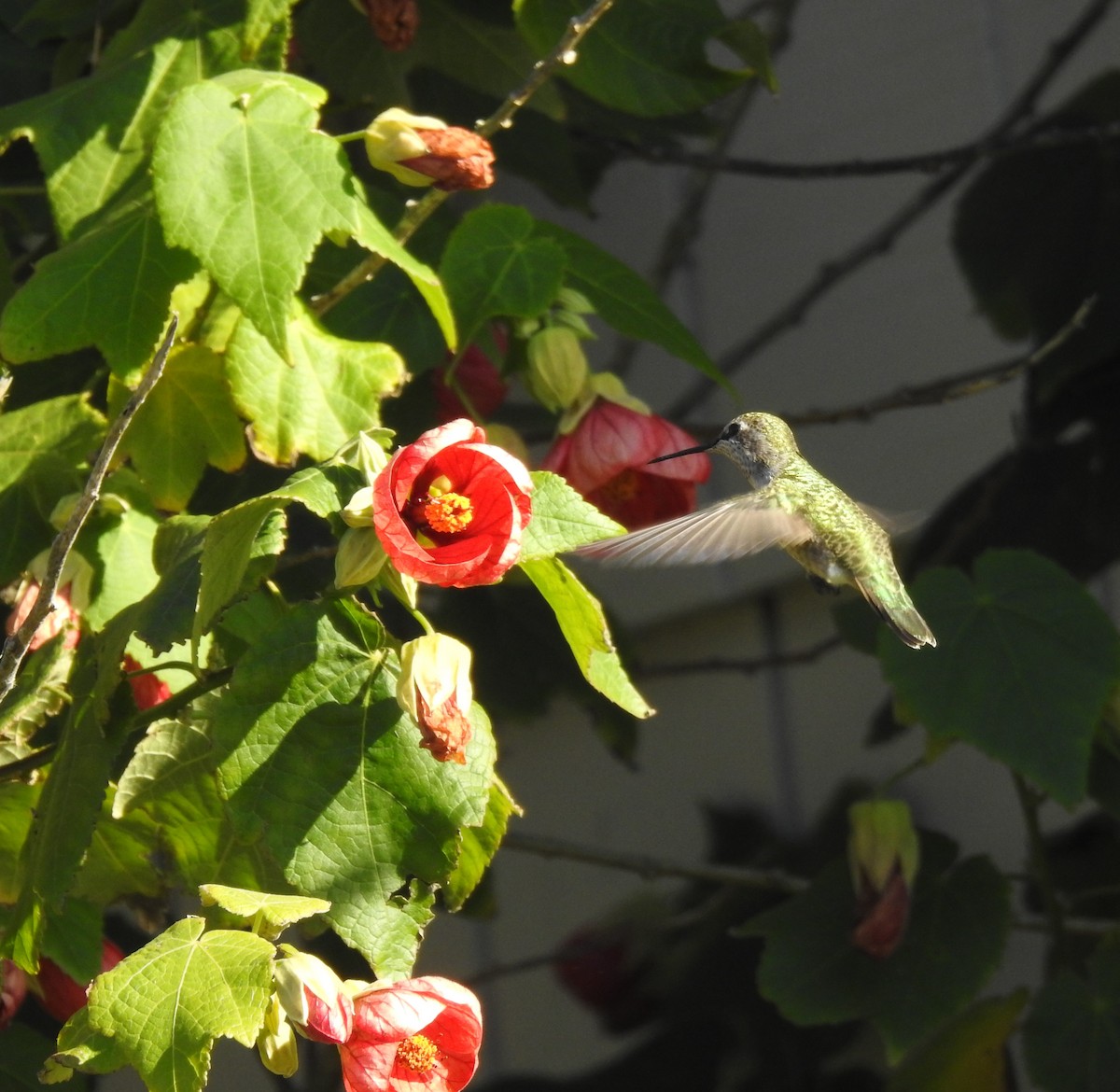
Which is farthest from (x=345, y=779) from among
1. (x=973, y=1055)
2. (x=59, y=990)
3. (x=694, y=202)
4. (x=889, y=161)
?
(x=694, y=202)

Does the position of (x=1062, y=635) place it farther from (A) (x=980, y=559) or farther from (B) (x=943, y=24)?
(B) (x=943, y=24)

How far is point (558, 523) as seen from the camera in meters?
0.76

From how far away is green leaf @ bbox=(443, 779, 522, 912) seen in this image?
0.83 m

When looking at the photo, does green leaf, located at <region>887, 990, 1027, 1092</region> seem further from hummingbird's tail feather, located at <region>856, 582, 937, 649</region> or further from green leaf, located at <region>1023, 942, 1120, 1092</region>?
hummingbird's tail feather, located at <region>856, 582, 937, 649</region>

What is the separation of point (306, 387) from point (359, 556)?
0.77 feet

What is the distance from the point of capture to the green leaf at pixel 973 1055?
140 centimetres

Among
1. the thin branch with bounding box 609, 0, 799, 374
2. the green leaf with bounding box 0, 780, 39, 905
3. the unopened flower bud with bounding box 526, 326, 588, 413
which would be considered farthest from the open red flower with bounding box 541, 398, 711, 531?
the thin branch with bounding box 609, 0, 799, 374

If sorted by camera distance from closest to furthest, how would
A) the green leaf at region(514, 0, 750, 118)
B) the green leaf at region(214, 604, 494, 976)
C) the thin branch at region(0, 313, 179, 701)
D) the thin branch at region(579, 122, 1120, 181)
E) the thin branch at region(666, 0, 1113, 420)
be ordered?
the thin branch at region(0, 313, 179, 701) → the green leaf at region(214, 604, 494, 976) → the green leaf at region(514, 0, 750, 118) → the thin branch at region(579, 122, 1120, 181) → the thin branch at region(666, 0, 1113, 420)

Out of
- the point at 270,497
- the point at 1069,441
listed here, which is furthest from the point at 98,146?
the point at 1069,441

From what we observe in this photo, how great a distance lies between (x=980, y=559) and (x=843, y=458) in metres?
0.72

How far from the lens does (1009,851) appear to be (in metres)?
1.83

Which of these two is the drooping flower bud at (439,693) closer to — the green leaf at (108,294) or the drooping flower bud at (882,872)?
the green leaf at (108,294)

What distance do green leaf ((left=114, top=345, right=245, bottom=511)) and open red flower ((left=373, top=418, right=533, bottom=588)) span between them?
0.26m

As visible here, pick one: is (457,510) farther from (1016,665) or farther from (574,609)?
(1016,665)
